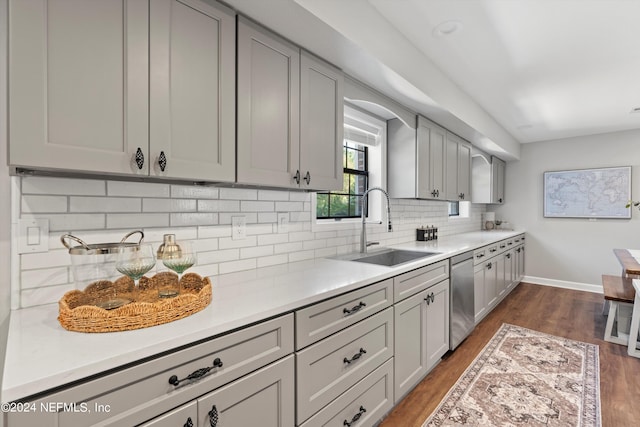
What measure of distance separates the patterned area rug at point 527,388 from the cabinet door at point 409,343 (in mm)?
235

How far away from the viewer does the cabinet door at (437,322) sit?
91.9 inches

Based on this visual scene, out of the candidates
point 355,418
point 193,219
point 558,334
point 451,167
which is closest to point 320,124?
point 193,219

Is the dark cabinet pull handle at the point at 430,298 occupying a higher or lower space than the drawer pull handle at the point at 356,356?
higher

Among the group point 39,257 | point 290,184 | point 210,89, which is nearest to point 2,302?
point 39,257

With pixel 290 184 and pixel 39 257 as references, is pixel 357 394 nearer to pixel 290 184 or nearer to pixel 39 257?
pixel 290 184

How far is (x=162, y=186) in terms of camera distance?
1496mm

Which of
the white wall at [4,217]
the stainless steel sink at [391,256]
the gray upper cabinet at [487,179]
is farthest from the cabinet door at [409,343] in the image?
the gray upper cabinet at [487,179]

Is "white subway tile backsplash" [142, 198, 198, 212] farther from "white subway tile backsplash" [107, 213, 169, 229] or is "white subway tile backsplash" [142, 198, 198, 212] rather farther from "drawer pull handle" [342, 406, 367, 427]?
"drawer pull handle" [342, 406, 367, 427]

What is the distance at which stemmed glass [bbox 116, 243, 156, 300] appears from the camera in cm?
110

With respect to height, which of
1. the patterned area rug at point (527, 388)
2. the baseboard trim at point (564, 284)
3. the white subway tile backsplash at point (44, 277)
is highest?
the white subway tile backsplash at point (44, 277)

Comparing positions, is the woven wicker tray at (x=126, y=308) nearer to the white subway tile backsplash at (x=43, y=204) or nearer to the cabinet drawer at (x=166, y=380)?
the cabinet drawer at (x=166, y=380)

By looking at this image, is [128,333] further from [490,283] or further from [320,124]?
[490,283]

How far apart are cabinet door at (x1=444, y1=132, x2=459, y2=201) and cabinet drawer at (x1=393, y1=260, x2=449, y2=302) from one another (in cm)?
132

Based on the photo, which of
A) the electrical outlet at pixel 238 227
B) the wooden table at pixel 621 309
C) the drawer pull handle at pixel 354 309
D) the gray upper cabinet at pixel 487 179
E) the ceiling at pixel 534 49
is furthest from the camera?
the gray upper cabinet at pixel 487 179
